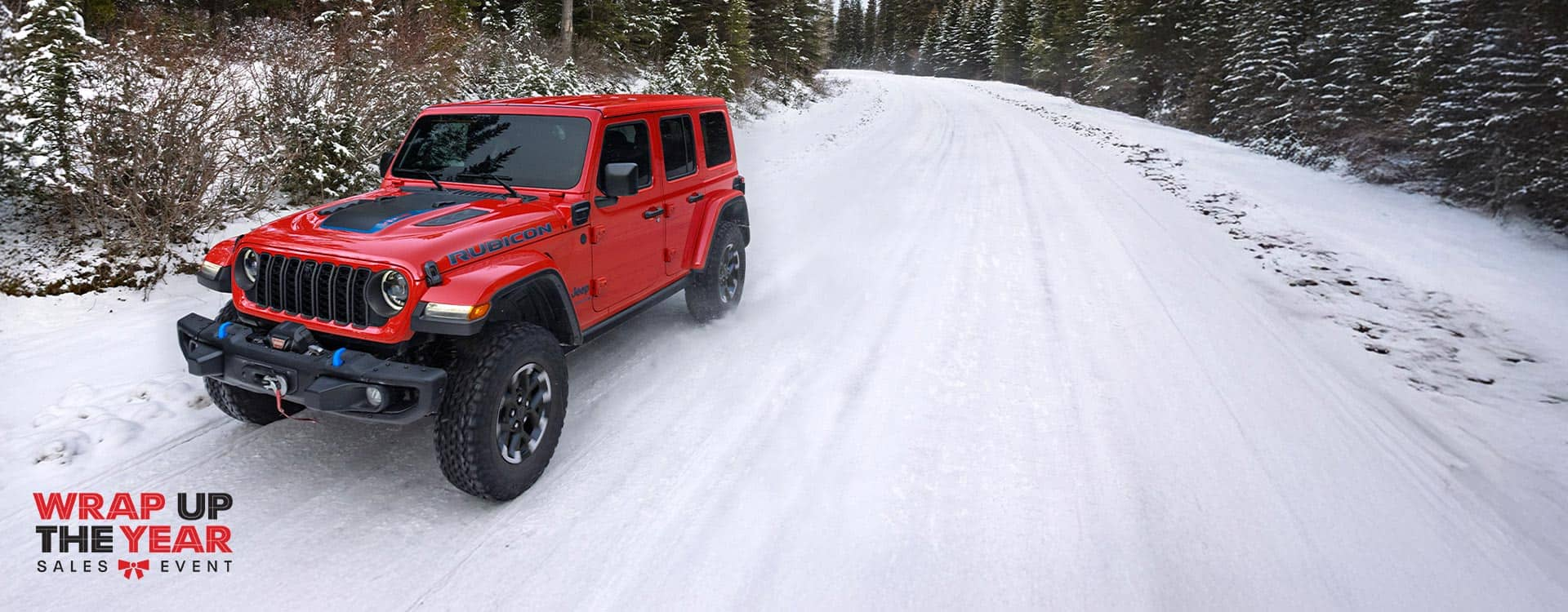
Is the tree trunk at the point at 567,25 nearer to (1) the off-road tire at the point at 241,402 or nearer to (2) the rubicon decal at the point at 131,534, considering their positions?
(1) the off-road tire at the point at 241,402

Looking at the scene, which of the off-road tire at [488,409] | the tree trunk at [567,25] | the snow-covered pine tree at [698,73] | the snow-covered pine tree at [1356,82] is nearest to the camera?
the off-road tire at [488,409]

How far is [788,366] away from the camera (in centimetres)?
516

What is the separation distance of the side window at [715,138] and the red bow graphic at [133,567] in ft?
13.3

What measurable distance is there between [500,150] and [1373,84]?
1878cm

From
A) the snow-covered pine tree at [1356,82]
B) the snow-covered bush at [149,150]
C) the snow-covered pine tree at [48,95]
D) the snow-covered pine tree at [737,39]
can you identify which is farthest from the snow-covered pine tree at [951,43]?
the snow-covered pine tree at [48,95]

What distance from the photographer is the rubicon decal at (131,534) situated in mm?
3033

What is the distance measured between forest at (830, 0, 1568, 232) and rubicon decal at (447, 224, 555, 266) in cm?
1254

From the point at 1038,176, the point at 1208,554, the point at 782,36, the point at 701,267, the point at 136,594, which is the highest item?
the point at 782,36

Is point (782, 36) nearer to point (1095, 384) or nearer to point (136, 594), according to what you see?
point (1095, 384)

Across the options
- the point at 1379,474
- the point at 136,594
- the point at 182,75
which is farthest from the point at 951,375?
the point at 182,75

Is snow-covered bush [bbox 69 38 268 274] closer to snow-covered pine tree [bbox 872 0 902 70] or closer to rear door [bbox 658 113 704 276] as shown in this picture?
rear door [bbox 658 113 704 276]

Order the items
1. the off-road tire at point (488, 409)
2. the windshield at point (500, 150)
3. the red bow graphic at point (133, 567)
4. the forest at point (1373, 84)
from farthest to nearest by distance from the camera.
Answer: the forest at point (1373, 84)
the windshield at point (500, 150)
the off-road tire at point (488, 409)
the red bow graphic at point (133, 567)

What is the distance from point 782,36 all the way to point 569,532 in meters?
31.0

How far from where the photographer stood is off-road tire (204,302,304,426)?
3846 mm
